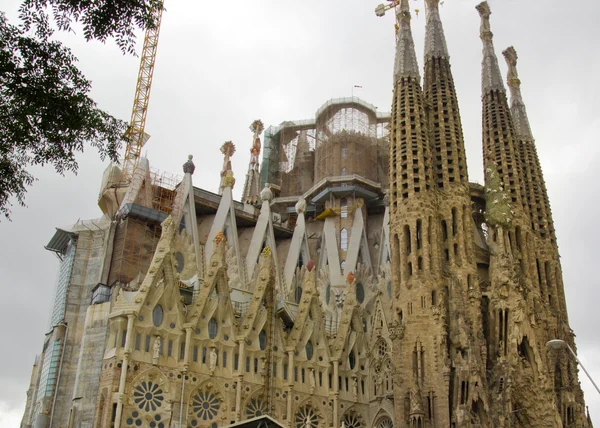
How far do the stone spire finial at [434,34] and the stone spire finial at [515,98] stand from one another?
5.79 meters

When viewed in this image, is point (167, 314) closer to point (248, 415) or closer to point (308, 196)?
point (248, 415)

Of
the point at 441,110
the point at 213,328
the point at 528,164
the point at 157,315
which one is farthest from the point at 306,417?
the point at 528,164

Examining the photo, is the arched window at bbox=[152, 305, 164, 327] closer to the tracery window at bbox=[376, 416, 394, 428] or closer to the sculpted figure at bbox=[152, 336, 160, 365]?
the sculpted figure at bbox=[152, 336, 160, 365]

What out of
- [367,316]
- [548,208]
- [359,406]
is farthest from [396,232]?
[548,208]

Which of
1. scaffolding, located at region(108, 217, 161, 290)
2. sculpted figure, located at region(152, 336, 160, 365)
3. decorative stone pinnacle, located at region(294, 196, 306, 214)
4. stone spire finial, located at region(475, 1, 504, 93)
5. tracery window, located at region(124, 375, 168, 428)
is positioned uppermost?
stone spire finial, located at region(475, 1, 504, 93)

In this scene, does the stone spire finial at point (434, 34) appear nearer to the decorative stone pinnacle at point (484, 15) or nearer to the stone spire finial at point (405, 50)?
the stone spire finial at point (405, 50)

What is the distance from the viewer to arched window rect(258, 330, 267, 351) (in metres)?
31.9

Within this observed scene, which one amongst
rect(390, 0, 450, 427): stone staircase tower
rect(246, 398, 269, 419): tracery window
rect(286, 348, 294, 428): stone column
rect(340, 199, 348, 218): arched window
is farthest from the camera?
rect(340, 199, 348, 218): arched window

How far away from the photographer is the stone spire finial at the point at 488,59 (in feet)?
137

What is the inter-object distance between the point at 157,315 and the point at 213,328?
2.78 metres

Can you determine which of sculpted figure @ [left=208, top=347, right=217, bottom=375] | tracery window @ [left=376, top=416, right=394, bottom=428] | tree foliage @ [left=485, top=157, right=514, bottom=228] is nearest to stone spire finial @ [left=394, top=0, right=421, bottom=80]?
tree foliage @ [left=485, top=157, right=514, bottom=228]

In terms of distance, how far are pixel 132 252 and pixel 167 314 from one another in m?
6.44

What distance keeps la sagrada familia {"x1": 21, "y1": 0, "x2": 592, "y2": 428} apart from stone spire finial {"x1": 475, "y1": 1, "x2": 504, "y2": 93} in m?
0.17

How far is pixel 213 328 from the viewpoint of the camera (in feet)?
101
